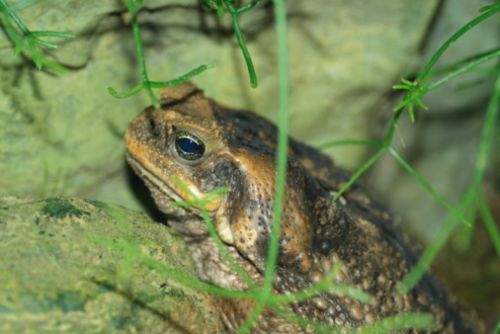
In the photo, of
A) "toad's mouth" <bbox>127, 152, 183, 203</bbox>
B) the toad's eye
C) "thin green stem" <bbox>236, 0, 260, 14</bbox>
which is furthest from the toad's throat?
"thin green stem" <bbox>236, 0, 260, 14</bbox>

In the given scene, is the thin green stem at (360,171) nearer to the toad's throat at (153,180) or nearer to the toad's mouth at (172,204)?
the toad's mouth at (172,204)

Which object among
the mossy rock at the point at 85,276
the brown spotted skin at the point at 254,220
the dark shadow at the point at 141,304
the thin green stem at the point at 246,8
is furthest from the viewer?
the brown spotted skin at the point at 254,220

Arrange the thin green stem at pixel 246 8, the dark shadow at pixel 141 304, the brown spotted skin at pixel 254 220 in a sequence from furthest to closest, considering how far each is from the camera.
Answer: the brown spotted skin at pixel 254 220, the thin green stem at pixel 246 8, the dark shadow at pixel 141 304

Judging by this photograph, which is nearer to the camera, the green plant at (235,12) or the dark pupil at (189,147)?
the green plant at (235,12)

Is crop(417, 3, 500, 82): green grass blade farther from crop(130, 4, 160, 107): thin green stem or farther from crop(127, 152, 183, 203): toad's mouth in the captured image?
crop(127, 152, 183, 203): toad's mouth

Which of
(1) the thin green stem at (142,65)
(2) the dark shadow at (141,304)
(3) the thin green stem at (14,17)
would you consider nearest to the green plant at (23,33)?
(3) the thin green stem at (14,17)

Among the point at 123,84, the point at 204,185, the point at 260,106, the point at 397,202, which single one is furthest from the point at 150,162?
the point at 397,202

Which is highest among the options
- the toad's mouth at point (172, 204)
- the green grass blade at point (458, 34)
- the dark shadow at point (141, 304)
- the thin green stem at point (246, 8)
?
the green grass blade at point (458, 34)
